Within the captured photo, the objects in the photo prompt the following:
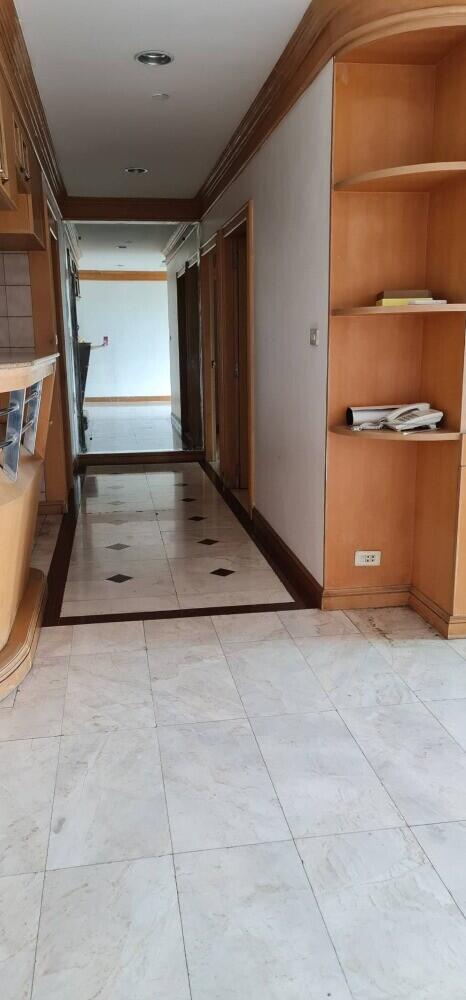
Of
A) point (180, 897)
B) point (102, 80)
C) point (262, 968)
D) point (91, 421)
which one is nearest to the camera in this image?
point (262, 968)

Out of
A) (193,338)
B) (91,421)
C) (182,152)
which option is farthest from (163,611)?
(91,421)

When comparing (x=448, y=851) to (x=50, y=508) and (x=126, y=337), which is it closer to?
(x=50, y=508)

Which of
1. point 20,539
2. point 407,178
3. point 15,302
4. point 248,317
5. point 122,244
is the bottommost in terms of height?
point 20,539

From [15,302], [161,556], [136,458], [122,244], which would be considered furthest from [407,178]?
[122,244]

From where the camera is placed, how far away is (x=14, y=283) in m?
5.19

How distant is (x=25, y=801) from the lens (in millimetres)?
2148

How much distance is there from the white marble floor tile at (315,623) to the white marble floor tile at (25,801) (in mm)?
1291

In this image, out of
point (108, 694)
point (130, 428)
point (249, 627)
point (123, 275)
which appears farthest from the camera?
point (123, 275)

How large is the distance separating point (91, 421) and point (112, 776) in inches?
358

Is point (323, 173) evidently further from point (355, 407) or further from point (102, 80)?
point (102, 80)

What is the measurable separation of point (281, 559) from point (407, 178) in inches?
86.1

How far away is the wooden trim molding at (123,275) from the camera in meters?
12.0

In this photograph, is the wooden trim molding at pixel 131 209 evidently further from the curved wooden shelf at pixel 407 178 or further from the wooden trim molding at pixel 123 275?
the curved wooden shelf at pixel 407 178

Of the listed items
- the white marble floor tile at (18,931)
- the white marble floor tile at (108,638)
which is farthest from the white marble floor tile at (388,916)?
the white marble floor tile at (108,638)
